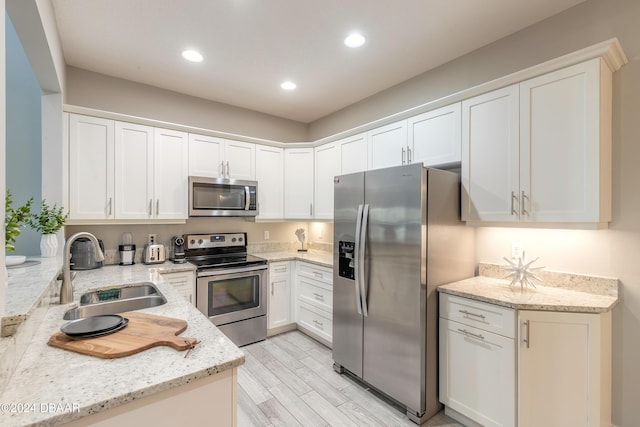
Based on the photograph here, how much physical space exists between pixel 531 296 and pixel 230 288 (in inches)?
102

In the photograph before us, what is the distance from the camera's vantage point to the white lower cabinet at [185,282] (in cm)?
282

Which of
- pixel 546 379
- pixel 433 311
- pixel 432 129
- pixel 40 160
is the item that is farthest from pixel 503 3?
pixel 40 160

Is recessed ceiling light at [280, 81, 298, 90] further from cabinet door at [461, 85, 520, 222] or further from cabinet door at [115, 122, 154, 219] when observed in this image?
cabinet door at [461, 85, 520, 222]

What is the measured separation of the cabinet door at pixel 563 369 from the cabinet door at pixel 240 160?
2.95 meters

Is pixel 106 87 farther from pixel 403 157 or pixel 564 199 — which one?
pixel 564 199

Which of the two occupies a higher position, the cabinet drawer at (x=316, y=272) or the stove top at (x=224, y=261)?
the stove top at (x=224, y=261)

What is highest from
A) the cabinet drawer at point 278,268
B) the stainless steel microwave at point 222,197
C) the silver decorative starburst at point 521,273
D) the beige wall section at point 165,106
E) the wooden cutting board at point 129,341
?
the beige wall section at point 165,106

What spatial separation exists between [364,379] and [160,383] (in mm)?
1939

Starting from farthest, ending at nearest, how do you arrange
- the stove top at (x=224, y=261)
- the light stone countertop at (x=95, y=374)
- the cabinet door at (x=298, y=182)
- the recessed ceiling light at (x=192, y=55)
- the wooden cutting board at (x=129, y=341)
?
1. the cabinet door at (x=298, y=182)
2. the stove top at (x=224, y=261)
3. the recessed ceiling light at (x=192, y=55)
4. the wooden cutting board at (x=129, y=341)
5. the light stone countertop at (x=95, y=374)

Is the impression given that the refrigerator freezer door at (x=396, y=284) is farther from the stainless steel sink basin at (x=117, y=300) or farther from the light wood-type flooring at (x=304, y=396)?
the stainless steel sink basin at (x=117, y=300)

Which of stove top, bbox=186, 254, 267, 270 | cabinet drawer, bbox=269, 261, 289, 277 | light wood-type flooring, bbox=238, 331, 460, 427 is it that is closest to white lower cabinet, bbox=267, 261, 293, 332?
cabinet drawer, bbox=269, 261, 289, 277

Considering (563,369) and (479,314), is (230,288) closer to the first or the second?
(479,314)

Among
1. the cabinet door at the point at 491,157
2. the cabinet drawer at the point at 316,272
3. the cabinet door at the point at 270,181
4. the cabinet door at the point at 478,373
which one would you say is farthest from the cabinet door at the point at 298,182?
the cabinet door at the point at 478,373

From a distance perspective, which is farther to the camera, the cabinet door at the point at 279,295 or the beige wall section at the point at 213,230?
the cabinet door at the point at 279,295
